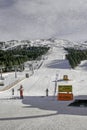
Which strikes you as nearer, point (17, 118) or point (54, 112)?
point (17, 118)

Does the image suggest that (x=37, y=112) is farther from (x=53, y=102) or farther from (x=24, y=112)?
(x=53, y=102)

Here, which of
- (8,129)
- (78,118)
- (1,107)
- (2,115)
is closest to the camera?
(8,129)

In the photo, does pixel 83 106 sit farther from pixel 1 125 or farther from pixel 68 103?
pixel 1 125

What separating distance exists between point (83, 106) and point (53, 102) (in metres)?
3.92

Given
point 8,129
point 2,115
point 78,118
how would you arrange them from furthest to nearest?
1. point 2,115
2. point 78,118
3. point 8,129

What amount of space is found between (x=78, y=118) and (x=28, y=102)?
763cm

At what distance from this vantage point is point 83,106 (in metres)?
24.8

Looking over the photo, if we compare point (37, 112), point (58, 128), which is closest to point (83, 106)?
point (37, 112)

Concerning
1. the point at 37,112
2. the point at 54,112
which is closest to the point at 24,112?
the point at 37,112

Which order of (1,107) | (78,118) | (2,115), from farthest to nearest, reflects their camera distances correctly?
(1,107) → (2,115) → (78,118)

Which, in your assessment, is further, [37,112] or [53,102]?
[53,102]

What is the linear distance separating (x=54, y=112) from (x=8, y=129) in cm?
567

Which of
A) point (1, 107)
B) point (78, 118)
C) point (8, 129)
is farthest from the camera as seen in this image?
point (1, 107)

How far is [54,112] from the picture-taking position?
23906mm
